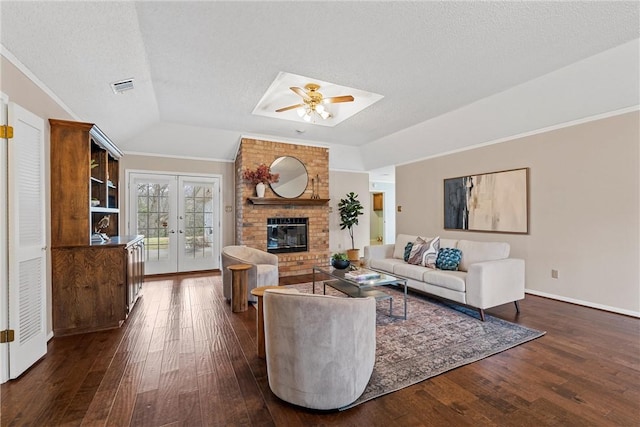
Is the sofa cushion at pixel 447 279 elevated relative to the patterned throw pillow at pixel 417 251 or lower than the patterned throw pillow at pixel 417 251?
lower

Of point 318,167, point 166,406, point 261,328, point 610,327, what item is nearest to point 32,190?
point 166,406

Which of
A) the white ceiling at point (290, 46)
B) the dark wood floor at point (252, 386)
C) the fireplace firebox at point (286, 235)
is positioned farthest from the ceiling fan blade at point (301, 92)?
the dark wood floor at point (252, 386)

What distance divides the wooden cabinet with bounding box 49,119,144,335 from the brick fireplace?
104 inches

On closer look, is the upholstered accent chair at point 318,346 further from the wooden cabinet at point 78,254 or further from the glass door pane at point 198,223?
the glass door pane at point 198,223

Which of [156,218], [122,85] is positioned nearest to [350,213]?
[156,218]

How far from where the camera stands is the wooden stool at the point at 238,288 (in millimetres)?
3598

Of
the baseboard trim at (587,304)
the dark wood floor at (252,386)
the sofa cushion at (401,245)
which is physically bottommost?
the dark wood floor at (252,386)

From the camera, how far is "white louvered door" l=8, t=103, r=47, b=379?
2.10m

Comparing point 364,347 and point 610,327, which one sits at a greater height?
point 364,347

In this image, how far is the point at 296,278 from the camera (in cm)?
554

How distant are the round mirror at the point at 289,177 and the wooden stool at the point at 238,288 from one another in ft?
8.13

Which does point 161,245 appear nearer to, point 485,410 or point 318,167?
point 318,167

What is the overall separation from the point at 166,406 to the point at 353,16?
10.3 ft

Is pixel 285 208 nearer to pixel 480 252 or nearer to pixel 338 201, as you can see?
pixel 338 201
